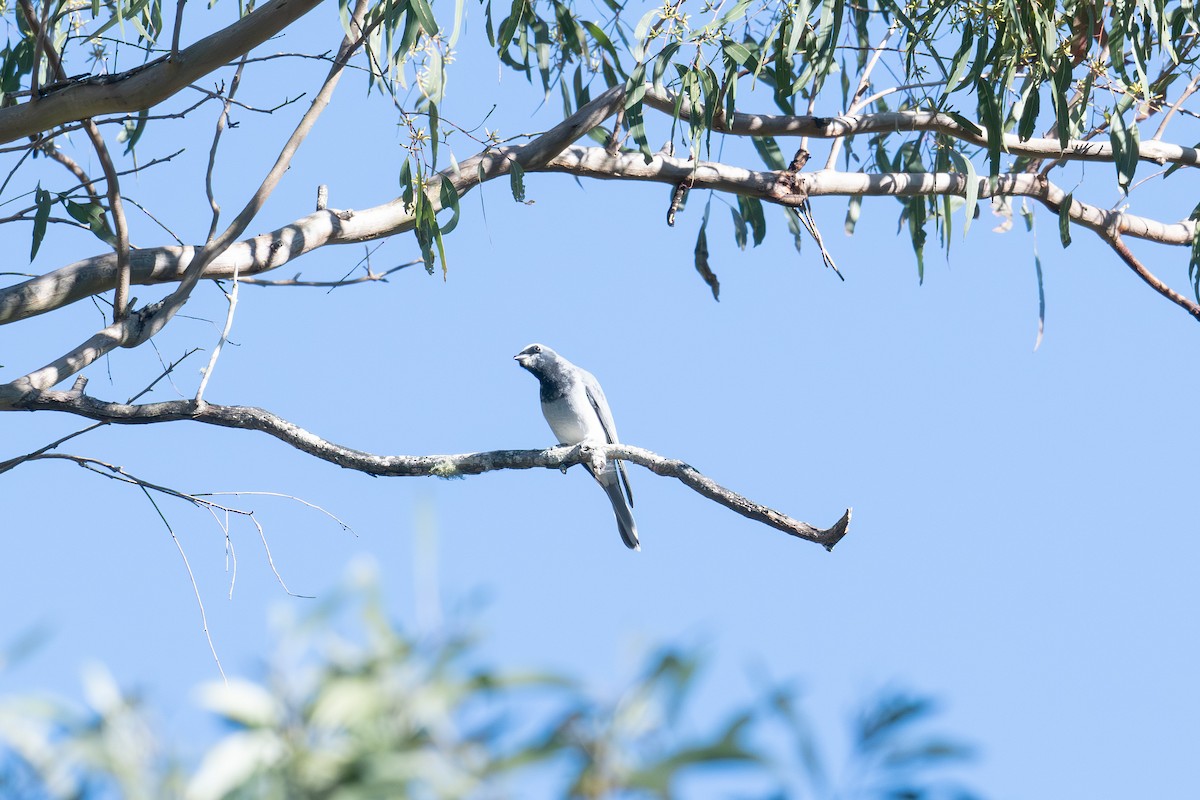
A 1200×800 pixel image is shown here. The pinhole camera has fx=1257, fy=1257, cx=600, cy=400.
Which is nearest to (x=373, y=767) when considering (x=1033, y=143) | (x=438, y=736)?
(x=438, y=736)

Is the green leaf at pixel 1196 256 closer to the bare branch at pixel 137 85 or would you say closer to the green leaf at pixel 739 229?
the green leaf at pixel 739 229

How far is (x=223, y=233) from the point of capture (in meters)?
3.44

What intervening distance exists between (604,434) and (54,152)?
244cm

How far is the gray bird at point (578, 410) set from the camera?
5184 millimetres

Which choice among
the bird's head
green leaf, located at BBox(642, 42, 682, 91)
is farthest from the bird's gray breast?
green leaf, located at BBox(642, 42, 682, 91)

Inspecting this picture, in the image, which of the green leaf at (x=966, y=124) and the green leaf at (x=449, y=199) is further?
the green leaf at (x=966, y=124)

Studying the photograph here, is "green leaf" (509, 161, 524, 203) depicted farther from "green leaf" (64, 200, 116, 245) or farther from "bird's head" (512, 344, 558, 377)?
"bird's head" (512, 344, 558, 377)

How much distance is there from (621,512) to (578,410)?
457 millimetres

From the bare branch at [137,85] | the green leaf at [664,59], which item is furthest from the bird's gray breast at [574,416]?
the bare branch at [137,85]

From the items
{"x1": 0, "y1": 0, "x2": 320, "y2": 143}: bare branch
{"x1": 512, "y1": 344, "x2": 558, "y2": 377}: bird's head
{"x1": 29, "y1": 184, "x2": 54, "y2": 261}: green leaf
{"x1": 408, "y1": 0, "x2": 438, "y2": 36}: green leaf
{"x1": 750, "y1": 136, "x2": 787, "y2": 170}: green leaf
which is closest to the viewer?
{"x1": 0, "y1": 0, "x2": 320, "y2": 143}: bare branch

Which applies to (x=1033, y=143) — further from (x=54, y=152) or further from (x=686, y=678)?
(x=686, y=678)

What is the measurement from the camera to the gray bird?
17.0 feet

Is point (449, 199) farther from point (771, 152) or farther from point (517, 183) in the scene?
point (771, 152)

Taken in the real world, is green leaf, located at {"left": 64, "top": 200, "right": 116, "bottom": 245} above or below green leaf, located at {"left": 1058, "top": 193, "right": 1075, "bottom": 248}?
below
